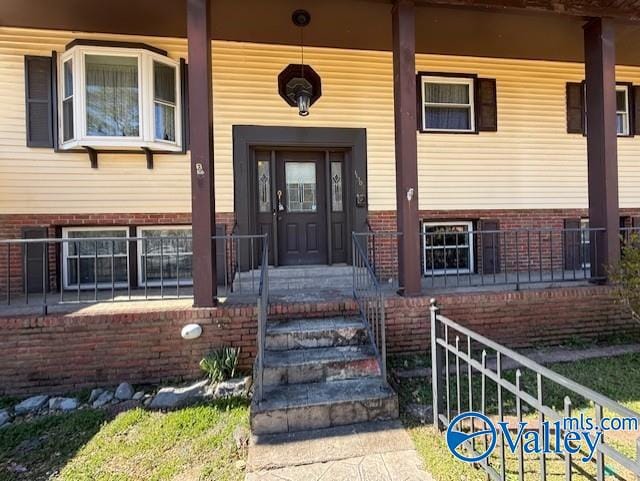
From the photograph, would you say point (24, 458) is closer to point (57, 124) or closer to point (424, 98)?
point (57, 124)

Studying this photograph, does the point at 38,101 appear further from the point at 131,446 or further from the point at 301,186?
the point at 131,446

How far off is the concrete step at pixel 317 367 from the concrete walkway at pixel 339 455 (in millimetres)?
481

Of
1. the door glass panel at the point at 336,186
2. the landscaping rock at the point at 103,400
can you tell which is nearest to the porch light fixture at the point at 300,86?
the door glass panel at the point at 336,186

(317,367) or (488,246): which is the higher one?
(488,246)

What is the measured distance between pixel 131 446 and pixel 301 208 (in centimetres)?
400

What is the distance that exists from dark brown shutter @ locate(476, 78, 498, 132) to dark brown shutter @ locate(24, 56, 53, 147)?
6.40 metres

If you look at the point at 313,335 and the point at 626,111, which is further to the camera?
the point at 626,111

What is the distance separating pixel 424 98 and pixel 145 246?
15.8 ft

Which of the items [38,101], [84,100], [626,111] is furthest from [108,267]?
[626,111]

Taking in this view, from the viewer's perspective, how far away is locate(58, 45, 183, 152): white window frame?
5.17m

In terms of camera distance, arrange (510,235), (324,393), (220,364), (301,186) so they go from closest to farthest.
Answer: (324,393), (220,364), (301,186), (510,235)

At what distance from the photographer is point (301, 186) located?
241 inches

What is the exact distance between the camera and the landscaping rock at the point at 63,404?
351cm

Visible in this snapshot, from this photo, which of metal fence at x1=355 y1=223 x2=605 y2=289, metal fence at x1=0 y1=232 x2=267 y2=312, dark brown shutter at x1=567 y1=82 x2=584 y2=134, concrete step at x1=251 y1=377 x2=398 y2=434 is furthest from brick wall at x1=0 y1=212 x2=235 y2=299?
dark brown shutter at x1=567 y1=82 x2=584 y2=134
